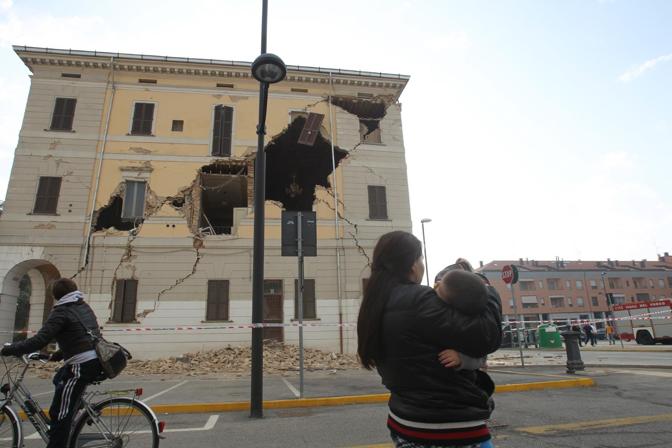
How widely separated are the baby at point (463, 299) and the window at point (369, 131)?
1882cm

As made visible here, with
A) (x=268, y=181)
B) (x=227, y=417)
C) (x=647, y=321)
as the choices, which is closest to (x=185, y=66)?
(x=268, y=181)

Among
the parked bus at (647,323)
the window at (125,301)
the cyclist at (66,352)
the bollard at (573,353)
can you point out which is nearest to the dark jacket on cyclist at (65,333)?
the cyclist at (66,352)

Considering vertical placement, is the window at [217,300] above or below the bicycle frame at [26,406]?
above

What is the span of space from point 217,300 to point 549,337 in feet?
67.3

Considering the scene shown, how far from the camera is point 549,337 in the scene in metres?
25.7

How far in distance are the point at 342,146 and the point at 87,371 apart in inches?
674

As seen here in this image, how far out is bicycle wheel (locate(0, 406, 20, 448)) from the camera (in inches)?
143

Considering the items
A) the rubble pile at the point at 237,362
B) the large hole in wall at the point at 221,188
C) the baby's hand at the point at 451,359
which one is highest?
the large hole in wall at the point at 221,188

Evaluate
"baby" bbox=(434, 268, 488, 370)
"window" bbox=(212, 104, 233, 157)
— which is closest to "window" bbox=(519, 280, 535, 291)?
"window" bbox=(212, 104, 233, 157)

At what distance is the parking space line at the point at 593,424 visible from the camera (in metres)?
4.73

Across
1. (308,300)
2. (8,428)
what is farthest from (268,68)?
(308,300)

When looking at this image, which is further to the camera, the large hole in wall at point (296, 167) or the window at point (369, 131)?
the window at point (369, 131)

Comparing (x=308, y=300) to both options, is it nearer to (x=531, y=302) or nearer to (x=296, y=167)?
(x=296, y=167)

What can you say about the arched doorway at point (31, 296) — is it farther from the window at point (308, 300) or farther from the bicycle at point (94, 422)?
the bicycle at point (94, 422)
